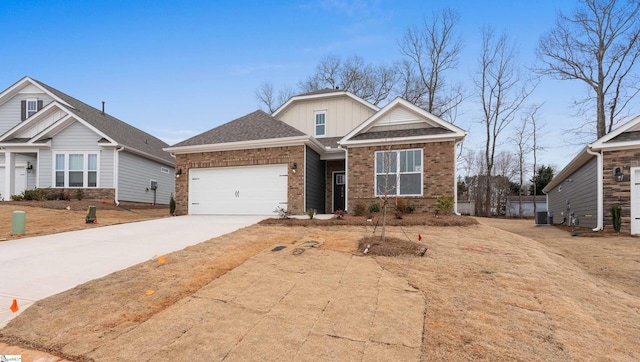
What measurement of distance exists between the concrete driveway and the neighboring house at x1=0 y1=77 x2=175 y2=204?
7.49m

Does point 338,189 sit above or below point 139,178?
below

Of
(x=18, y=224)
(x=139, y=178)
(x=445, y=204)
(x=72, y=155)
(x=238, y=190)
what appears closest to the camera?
(x=18, y=224)

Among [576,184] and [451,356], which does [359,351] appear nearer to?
[451,356]

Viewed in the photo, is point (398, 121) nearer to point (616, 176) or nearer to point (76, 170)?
point (616, 176)

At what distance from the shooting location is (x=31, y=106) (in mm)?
20484

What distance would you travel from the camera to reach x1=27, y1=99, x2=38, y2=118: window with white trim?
20391 millimetres

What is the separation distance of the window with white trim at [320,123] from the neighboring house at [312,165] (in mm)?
2249

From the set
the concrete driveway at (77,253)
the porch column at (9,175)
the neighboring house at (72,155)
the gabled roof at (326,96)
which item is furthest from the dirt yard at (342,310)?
the porch column at (9,175)

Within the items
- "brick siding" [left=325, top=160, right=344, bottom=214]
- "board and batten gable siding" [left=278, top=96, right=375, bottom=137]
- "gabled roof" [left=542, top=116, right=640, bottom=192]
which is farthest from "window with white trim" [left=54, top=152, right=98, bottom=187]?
"gabled roof" [left=542, top=116, right=640, bottom=192]

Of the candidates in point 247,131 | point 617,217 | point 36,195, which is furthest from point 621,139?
point 36,195

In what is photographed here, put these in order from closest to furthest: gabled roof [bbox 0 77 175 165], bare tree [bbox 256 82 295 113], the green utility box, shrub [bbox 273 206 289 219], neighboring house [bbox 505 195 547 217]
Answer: the green utility box < shrub [bbox 273 206 289 219] < gabled roof [bbox 0 77 175 165] < neighboring house [bbox 505 195 547 217] < bare tree [bbox 256 82 295 113]

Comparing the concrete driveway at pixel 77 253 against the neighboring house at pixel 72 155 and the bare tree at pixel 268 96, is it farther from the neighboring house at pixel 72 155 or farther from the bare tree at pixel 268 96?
the bare tree at pixel 268 96

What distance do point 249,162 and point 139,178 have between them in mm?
8395

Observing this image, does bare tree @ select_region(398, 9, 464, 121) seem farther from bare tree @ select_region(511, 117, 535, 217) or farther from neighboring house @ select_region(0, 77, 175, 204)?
neighboring house @ select_region(0, 77, 175, 204)
